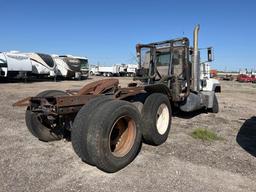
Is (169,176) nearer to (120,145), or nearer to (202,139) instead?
(120,145)

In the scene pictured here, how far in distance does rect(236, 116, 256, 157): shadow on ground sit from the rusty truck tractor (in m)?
1.45

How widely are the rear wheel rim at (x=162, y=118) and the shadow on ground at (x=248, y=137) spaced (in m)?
1.62

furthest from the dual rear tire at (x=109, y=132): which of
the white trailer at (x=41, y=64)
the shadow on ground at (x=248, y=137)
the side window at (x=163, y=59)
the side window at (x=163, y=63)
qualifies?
the white trailer at (x=41, y=64)

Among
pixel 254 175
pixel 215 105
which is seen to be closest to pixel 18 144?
pixel 254 175

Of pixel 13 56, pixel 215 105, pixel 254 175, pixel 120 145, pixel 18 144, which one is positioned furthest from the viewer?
pixel 13 56

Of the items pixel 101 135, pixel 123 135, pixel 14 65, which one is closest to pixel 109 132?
pixel 101 135

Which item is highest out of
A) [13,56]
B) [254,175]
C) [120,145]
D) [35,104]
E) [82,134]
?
[13,56]

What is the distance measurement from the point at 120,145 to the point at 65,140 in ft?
5.17

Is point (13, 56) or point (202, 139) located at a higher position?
point (13, 56)

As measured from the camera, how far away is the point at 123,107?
13.5 ft

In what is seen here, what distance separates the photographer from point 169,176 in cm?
384

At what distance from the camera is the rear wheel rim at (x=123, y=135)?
434 centimetres

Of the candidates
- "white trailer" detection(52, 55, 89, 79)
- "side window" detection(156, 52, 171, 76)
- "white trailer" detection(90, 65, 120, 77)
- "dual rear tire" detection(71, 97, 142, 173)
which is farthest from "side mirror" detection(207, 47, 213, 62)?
"white trailer" detection(90, 65, 120, 77)

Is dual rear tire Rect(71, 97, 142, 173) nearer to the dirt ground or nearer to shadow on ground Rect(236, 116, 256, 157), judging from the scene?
the dirt ground
